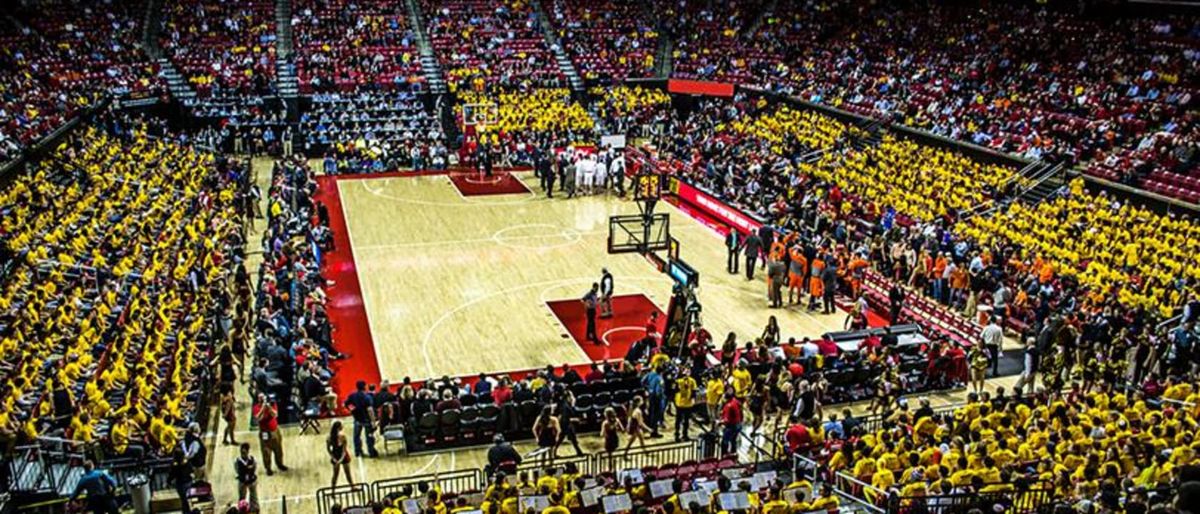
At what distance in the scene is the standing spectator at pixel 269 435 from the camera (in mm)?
15938

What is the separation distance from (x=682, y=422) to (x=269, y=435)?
707cm

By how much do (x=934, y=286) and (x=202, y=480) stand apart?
1815 centimetres

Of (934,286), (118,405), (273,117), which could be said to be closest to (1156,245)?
(934,286)

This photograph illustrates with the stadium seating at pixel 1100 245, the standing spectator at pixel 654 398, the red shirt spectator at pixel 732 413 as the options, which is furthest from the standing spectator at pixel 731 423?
the stadium seating at pixel 1100 245

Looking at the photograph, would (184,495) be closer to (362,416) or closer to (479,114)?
(362,416)

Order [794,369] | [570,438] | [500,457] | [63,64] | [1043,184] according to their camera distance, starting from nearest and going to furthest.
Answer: [500,457], [570,438], [794,369], [1043,184], [63,64]

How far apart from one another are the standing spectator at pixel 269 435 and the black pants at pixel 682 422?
6701 mm

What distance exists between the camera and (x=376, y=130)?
44625mm

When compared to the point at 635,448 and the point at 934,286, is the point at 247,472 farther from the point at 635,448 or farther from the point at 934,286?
the point at 934,286

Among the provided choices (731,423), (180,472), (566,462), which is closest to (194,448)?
(180,472)

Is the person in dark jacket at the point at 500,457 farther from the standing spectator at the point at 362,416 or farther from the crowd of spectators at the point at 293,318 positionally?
the crowd of spectators at the point at 293,318

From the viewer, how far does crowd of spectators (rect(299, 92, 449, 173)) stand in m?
42.2

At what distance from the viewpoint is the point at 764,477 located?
1404 cm

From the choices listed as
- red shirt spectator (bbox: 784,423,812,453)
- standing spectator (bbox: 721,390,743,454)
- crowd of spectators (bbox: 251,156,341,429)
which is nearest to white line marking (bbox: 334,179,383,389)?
crowd of spectators (bbox: 251,156,341,429)
